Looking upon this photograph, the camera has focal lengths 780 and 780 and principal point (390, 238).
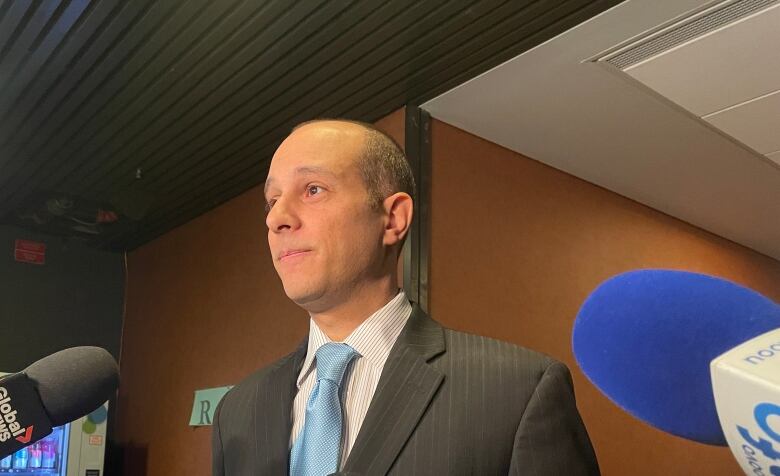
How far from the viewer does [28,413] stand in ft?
2.58

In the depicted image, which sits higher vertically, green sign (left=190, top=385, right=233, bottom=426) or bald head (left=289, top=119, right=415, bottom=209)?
bald head (left=289, top=119, right=415, bottom=209)

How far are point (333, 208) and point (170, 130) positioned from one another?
1708 mm

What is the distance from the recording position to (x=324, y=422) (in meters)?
0.98

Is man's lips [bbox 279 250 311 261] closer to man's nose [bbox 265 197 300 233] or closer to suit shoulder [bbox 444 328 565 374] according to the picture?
man's nose [bbox 265 197 300 233]

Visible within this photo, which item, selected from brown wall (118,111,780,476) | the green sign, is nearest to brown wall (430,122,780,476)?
brown wall (118,111,780,476)

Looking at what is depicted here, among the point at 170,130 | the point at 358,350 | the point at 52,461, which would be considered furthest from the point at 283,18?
the point at 52,461

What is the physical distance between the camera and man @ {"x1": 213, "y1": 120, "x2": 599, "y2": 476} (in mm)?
930

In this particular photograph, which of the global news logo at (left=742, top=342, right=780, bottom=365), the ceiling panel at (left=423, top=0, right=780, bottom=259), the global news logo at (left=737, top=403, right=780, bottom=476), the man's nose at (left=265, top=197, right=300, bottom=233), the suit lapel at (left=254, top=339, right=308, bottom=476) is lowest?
the suit lapel at (left=254, top=339, right=308, bottom=476)

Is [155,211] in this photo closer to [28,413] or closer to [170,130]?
[170,130]

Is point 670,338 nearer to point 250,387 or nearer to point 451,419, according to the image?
point 451,419

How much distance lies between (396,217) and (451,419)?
0.33 metres

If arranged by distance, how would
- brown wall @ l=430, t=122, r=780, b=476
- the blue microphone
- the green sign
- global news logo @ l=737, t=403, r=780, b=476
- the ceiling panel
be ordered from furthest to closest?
the green sign < brown wall @ l=430, t=122, r=780, b=476 < the ceiling panel < the blue microphone < global news logo @ l=737, t=403, r=780, b=476

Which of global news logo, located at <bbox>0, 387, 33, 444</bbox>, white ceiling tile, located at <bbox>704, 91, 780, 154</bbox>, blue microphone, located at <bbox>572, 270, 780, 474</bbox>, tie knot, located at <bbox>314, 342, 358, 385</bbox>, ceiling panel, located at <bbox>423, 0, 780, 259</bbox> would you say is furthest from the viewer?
white ceiling tile, located at <bbox>704, 91, 780, 154</bbox>

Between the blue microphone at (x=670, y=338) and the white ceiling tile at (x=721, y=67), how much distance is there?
5.14 ft
